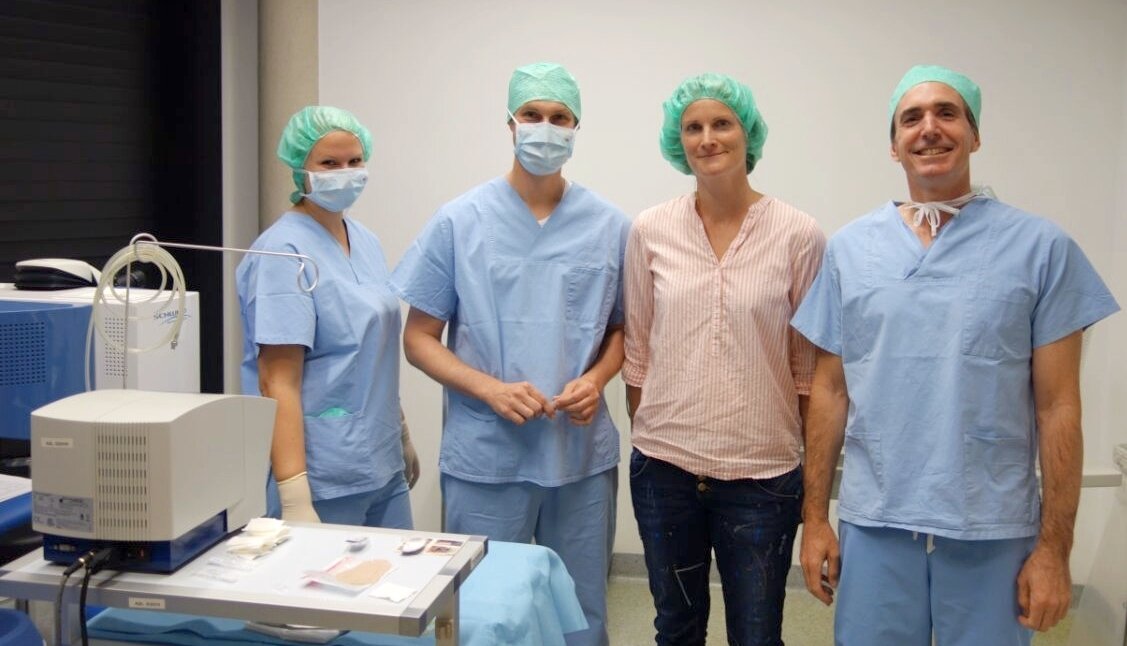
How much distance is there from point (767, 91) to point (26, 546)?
92.1 inches

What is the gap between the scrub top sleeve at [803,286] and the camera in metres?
1.82

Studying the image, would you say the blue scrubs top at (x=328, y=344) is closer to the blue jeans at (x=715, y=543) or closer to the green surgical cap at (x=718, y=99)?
the blue jeans at (x=715, y=543)

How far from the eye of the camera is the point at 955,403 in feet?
5.07

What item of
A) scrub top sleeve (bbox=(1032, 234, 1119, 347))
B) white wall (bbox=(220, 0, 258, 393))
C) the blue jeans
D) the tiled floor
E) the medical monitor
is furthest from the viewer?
white wall (bbox=(220, 0, 258, 393))

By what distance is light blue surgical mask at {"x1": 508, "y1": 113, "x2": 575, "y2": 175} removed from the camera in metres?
1.97

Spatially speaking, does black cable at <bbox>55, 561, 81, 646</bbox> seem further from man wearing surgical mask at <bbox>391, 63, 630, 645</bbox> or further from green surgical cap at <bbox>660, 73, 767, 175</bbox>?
green surgical cap at <bbox>660, 73, 767, 175</bbox>

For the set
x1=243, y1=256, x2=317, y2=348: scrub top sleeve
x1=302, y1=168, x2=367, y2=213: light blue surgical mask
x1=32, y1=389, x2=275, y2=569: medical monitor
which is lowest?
x1=32, y1=389, x2=275, y2=569: medical monitor

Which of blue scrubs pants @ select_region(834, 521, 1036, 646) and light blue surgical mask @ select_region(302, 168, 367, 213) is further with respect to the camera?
light blue surgical mask @ select_region(302, 168, 367, 213)

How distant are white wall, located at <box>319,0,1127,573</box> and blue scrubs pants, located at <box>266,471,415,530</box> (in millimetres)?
1225

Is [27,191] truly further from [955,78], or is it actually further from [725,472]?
[955,78]

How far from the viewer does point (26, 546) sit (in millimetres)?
1732

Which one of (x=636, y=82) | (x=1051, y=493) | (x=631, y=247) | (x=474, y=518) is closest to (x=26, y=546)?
(x=474, y=518)

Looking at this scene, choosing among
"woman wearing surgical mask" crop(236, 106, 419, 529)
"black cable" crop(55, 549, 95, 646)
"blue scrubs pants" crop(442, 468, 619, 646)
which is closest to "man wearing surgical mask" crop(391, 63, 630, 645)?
"blue scrubs pants" crop(442, 468, 619, 646)

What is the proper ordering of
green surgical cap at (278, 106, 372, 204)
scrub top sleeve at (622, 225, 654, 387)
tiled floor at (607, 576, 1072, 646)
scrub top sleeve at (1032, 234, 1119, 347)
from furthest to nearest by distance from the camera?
tiled floor at (607, 576, 1072, 646)
green surgical cap at (278, 106, 372, 204)
scrub top sleeve at (622, 225, 654, 387)
scrub top sleeve at (1032, 234, 1119, 347)
